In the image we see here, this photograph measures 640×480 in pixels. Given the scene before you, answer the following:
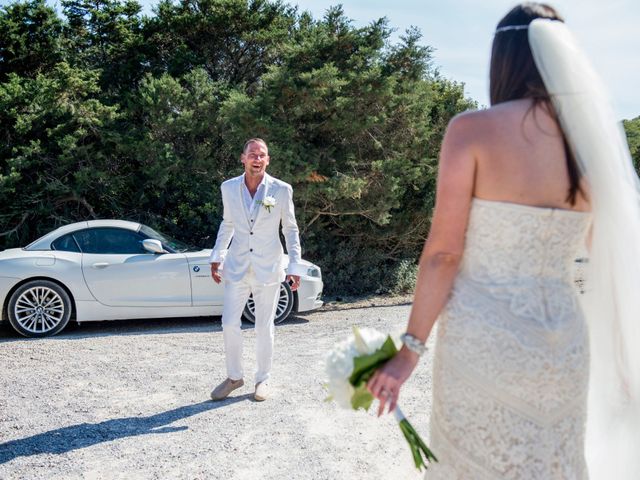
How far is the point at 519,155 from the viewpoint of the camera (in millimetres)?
2074

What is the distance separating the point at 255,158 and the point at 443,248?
386 centimetres

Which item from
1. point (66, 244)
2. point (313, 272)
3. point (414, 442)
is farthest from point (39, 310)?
point (414, 442)

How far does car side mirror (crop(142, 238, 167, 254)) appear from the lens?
9.09m

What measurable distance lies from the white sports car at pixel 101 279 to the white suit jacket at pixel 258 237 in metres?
3.50

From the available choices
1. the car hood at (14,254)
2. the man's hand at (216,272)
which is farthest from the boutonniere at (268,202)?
the car hood at (14,254)

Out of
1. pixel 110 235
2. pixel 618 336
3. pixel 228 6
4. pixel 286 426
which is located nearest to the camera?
pixel 618 336

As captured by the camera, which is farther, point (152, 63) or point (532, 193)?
point (152, 63)

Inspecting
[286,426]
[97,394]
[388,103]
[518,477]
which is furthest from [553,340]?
[388,103]

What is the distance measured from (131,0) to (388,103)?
622cm

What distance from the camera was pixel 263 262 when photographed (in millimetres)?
5688

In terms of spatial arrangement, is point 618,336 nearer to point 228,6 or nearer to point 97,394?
point 97,394

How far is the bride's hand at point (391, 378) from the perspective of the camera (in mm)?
2086

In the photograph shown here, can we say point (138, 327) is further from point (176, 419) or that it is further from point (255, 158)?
point (255, 158)

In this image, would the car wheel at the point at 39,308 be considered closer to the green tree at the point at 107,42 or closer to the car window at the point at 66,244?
the car window at the point at 66,244
